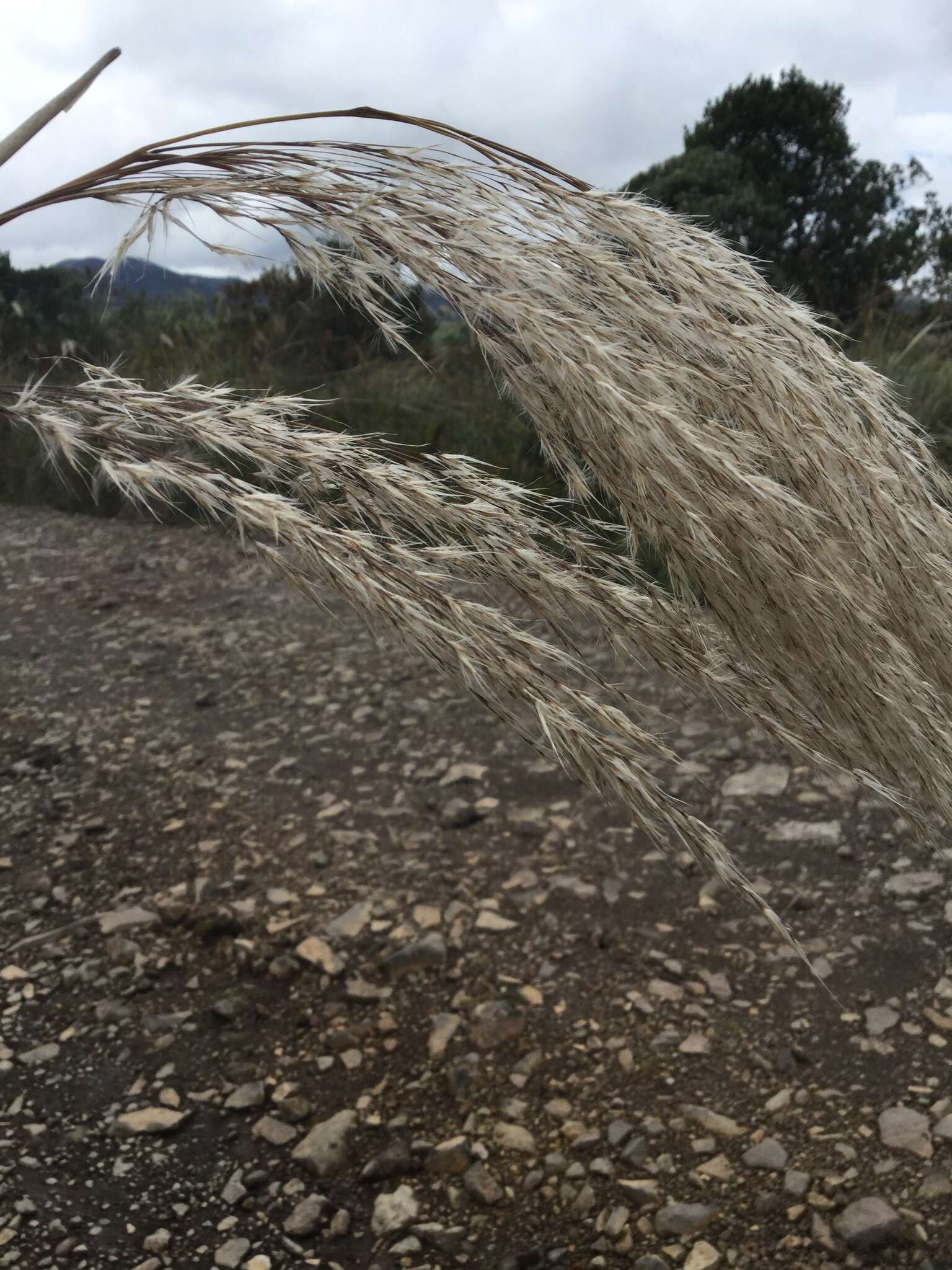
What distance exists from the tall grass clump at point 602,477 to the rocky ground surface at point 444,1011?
0.48ft

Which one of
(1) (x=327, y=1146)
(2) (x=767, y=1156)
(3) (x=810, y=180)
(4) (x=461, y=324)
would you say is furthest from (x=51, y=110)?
(3) (x=810, y=180)

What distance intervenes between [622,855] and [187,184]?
6.33 feet

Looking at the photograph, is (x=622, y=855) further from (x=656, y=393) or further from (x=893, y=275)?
(x=893, y=275)

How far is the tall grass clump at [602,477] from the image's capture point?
3.66ft

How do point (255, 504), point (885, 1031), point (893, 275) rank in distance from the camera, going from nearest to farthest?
point (255, 504)
point (885, 1031)
point (893, 275)

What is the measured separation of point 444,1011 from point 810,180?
881 cm

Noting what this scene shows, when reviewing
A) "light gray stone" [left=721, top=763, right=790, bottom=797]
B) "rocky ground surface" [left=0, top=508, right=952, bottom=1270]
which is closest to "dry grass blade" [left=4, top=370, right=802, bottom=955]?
"rocky ground surface" [left=0, top=508, right=952, bottom=1270]

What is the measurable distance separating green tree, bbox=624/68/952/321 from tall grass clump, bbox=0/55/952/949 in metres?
8.07

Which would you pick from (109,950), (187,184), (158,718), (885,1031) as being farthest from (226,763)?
(187,184)

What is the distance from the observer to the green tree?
8758mm

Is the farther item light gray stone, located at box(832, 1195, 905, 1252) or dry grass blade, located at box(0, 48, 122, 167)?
light gray stone, located at box(832, 1195, 905, 1252)

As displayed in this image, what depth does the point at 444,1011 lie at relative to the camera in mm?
2172

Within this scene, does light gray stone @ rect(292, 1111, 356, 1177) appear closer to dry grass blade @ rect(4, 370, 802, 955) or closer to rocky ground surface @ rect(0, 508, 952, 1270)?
rocky ground surface @ rect(0, 508, 952, 1270)

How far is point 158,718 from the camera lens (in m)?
3.64
